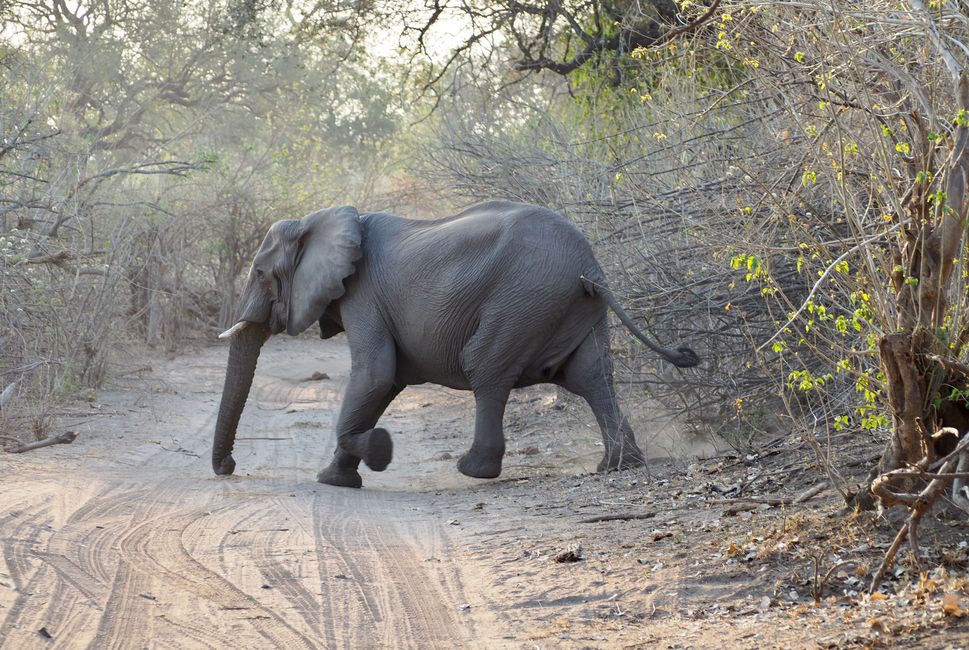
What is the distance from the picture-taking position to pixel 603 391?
8859mm

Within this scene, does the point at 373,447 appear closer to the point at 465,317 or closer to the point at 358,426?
the point at 358,426

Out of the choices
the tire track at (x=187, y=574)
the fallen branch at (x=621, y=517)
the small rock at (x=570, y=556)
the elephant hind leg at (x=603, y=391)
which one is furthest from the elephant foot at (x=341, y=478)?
the small rock at (x=570, y=556)

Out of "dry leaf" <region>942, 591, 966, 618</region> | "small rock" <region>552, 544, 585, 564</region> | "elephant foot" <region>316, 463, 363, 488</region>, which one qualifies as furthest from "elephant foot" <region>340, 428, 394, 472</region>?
"dry leaf" <region>942, 591, 966, 618</region>

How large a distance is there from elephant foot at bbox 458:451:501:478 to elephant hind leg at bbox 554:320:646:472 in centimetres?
79

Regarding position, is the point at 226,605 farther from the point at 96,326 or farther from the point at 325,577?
the point at 96,326

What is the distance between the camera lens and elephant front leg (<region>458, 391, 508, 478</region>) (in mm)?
8836

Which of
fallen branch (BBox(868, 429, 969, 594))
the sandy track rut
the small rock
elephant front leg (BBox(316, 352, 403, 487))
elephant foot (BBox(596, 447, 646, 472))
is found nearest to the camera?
fallen branch (BBox(868, 429, 969, 594))

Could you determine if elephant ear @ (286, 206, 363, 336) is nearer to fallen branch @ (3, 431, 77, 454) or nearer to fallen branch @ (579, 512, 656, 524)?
fallen branch @ (3, 431, 77, 454)

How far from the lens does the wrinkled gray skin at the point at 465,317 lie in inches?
344

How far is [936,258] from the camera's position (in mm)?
4914

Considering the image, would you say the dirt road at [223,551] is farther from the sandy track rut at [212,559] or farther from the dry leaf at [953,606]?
the dry leaf at [953,606]

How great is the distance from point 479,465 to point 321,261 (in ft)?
6.74

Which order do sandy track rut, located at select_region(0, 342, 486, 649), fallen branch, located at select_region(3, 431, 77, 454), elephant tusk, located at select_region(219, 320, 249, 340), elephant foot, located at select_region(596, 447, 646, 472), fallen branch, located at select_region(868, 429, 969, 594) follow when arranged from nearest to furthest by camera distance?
fallen branch, located at select_region(868, 429, 969, 594), sandy track rut, located at select_region(0, 342, 486, 649), elephant foot, located at select_region(596, 447, 646, 472), fallen branch, located at select_region(3, 431, 77, 454), elephant tusk, located at select_region(219, 320, 249, 340)

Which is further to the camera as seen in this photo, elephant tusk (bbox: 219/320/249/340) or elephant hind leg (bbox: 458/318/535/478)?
elephant tusk (bbox: 219/320/249/340)
